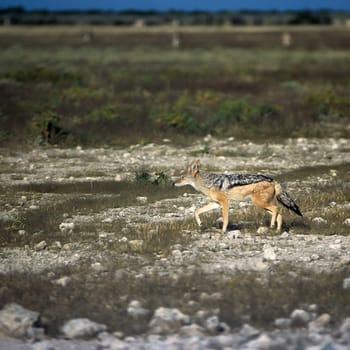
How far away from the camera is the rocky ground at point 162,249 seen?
30.1 feet

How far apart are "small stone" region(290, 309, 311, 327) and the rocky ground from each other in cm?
2

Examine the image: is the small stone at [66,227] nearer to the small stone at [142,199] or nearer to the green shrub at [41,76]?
the small stone at [142,199]

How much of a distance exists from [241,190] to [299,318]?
3585 millimetres

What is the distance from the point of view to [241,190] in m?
12.9

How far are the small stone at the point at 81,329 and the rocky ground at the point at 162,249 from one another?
0.5 inches

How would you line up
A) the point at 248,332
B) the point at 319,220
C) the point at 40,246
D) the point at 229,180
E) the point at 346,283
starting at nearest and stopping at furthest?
the point at 248,332 < the point at 346,283 < the point at 40,246 < the point at 229,180 < the point at 319,220

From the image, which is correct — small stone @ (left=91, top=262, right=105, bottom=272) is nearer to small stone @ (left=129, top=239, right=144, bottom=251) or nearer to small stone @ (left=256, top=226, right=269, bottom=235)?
small stone @ (left=129, top=239, right=144, bottom=251)

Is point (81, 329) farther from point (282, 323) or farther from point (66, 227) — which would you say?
point (66, 227)

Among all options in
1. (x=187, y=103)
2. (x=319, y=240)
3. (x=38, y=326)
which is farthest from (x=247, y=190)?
(x=187, y=103)

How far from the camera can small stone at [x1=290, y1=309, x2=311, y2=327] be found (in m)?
9.45

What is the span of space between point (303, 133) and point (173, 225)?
44.9 feet

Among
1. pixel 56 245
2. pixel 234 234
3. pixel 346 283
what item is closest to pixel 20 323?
pixel 56 245

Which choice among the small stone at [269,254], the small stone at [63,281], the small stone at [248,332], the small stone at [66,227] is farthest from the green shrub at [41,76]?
the small stone at [248,332]

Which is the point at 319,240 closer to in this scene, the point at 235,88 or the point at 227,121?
the point at 227,121
